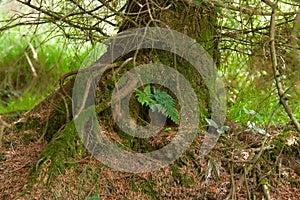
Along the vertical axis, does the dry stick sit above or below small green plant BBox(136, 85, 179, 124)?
above

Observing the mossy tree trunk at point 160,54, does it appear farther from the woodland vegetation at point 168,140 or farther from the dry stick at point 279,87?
the dry stick at point 279,87

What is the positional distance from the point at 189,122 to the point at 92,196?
74 cm

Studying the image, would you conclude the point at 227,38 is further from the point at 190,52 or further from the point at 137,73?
the point at 137,73

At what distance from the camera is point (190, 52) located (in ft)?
8.86

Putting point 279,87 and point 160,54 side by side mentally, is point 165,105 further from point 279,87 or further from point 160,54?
point 279,87

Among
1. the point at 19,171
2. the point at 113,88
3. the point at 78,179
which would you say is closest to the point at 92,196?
the point at 78,179

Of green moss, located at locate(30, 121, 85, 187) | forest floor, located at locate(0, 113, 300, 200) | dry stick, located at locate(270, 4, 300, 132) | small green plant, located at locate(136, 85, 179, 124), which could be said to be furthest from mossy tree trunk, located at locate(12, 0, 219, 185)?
dry stick, located at locate(270, 4, 300, 132)

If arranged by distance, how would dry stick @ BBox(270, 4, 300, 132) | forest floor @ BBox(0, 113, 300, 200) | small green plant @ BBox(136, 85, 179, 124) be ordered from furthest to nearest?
small green plant @ BBox(136, 85, 179, 124)
forest floor @ BBox(0, 113, 300, 200)
dry stick @ BBox(270, 4, 300, 132)

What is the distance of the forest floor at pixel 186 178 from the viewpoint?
226 centimetres

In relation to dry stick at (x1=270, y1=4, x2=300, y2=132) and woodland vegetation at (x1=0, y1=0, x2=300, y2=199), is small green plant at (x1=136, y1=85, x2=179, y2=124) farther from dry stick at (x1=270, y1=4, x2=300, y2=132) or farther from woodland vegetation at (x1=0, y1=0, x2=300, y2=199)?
dry stick at (x1=270, y1=4, x2=300, y2=132)

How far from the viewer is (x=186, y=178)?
236cm

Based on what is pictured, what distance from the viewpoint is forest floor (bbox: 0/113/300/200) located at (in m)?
2.26

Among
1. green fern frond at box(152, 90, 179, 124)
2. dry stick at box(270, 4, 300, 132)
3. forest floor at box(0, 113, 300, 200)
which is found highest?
dry stick at box(270, 4, 300, 132)

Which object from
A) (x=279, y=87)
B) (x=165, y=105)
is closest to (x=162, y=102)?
(x=165, y=105)
